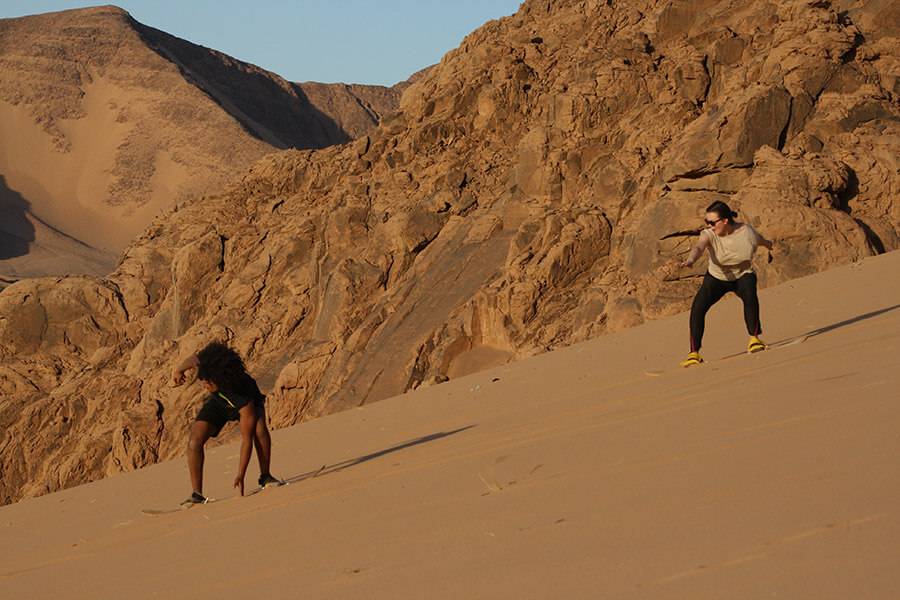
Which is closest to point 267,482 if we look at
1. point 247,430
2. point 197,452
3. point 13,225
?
point 247,430

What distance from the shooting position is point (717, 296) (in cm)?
579

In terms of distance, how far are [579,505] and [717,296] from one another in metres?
3.40

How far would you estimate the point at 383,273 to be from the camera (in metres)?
17.0

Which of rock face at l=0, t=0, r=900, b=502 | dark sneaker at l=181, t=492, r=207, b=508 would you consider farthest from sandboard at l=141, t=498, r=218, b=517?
rock face at l=0, t=0, r=900, b=502

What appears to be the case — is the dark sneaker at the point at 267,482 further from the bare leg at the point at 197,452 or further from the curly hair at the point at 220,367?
the curly hair at the point at 220,367

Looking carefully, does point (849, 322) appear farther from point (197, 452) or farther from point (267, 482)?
point (197, 452)

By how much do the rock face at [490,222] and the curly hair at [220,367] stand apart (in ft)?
24.4

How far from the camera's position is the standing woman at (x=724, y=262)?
556 centimetres

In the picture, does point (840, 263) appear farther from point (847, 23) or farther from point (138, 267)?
point (138, 267)

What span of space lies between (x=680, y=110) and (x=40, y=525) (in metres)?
13.1

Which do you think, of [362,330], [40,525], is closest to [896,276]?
[40,525]

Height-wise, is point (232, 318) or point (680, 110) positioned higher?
point (680, 110)

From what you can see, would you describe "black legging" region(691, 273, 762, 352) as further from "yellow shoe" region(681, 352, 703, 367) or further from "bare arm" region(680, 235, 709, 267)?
"bare arm" region(680, 235, 709, 267)

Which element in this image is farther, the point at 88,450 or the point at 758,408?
the point at 88,450
